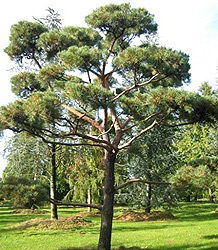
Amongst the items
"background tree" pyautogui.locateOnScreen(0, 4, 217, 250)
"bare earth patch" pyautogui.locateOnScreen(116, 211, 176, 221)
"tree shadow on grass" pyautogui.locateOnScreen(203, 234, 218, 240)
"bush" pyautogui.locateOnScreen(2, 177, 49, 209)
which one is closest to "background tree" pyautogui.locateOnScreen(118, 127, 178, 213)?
"bare earth patch" pyautogui.locateOnScreen(116, 211, 176, 221)

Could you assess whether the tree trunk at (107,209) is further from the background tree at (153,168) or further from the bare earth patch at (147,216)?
the background tree at (153,168)

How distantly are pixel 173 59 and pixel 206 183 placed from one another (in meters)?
2.51

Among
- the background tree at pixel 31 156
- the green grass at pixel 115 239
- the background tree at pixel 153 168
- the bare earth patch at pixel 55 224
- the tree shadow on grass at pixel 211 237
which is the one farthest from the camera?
the background tree at pixel 153 168

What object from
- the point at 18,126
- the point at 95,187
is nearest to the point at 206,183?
the point at 18,126

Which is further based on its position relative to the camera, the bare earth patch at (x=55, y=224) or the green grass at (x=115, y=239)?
the bare earth patch at (x=55, y=224)

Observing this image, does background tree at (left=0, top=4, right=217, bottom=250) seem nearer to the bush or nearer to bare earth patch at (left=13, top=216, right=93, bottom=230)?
the bush

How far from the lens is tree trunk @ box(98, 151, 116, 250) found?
24.1 ft

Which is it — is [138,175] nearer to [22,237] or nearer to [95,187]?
[95,187]

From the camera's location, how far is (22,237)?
11516mm

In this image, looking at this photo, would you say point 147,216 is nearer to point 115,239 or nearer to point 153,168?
point 153,168

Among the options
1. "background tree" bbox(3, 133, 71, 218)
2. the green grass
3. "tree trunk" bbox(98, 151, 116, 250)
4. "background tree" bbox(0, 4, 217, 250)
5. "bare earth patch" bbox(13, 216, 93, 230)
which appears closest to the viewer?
"background tree" bbox(0, 4, 217, 250)

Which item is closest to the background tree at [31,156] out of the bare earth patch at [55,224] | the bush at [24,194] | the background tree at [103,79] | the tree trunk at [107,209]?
the bare earth patch at [55,224]

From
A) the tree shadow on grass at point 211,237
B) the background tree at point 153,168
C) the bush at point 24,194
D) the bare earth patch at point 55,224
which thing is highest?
the background tree at point 153,168

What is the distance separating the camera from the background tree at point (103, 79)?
6.36 m
